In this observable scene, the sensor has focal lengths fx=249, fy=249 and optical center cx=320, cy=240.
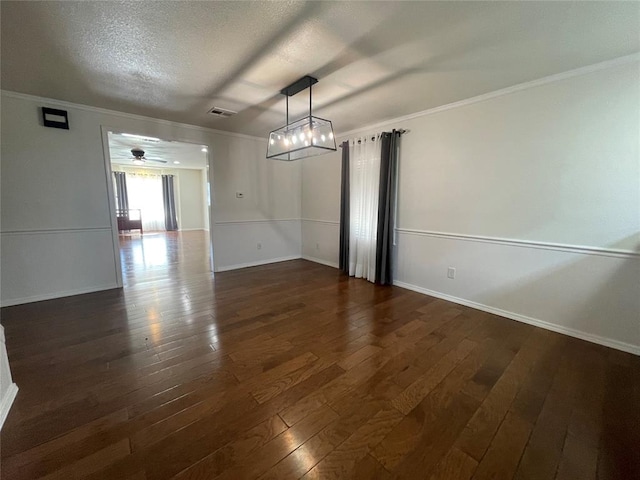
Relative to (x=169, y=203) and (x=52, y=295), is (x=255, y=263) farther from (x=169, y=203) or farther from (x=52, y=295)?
(x=169, y=203)

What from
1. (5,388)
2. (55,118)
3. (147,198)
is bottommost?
(5,388)

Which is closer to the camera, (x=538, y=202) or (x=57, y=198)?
(x=538, y=202)

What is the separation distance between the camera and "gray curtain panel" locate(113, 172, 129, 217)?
848cm

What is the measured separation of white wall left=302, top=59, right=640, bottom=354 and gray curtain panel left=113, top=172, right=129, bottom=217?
369 inches

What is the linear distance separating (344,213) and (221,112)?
2290mm

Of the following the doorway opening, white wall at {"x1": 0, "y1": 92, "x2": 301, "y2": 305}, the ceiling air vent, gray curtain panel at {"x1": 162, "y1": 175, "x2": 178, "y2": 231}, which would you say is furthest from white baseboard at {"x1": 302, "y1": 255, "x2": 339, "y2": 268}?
gray curtain panel at {"x1": 162, "y1": 175, "x2": 178, "y2": 231}

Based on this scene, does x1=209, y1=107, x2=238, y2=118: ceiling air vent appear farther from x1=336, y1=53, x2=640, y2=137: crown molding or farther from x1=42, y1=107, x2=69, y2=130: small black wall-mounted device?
x1=336, y1=53, x2=640, y2=137: crown molding

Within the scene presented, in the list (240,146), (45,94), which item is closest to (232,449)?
(45,94)

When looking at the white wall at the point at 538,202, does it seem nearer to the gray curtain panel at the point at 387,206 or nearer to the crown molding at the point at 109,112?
the gray curtain panel at the point at 387,206

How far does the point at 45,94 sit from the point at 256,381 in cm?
379

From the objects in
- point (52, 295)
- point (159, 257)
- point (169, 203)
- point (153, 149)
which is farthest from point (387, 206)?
point (169, 203)

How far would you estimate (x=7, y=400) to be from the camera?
1444mm

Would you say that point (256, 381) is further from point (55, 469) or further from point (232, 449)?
point (55, 469)

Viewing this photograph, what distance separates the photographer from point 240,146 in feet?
14.6
